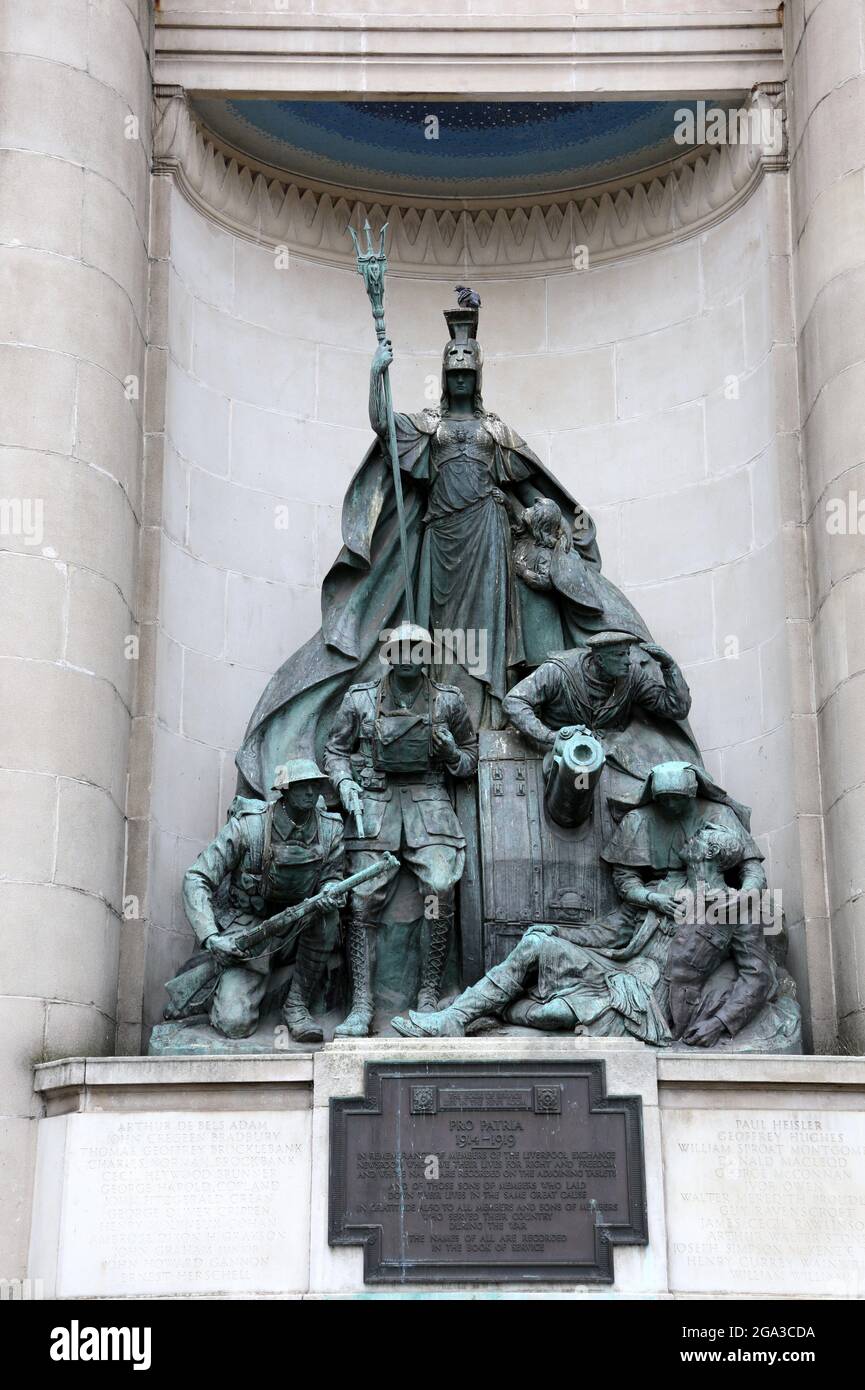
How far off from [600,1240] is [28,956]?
3.28 meters

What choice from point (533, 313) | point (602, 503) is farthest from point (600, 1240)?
point (533, 313)

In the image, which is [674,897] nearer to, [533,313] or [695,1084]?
[695,1084]

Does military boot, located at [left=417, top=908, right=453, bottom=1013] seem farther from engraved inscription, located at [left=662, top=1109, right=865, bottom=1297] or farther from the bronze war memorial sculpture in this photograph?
engraved inscription, located at [left=662, top=1109, right=865, bottom=1297]

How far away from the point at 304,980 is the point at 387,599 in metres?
2.55

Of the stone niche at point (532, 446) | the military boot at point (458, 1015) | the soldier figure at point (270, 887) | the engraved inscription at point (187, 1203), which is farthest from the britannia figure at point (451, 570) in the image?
the engraved inscription at point (187, 1203)

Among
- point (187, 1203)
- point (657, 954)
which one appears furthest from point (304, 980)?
point (657, 954)

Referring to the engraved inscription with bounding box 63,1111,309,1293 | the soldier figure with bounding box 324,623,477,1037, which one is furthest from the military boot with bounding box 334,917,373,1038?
the engraved inscription with bounding box 63,1111,309,1293

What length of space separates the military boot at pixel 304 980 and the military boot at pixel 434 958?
21.5 inches

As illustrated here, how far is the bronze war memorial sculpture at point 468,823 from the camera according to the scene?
11422 mm

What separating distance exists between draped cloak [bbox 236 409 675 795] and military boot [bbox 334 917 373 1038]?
3.67 feet

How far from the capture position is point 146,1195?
10602 mm

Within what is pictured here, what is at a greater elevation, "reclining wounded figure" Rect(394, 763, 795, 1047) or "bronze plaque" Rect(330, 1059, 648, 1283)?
"reclining wounded figure" Rect(394, 763, 795, 1047)

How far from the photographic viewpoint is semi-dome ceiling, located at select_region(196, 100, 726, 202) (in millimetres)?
14648

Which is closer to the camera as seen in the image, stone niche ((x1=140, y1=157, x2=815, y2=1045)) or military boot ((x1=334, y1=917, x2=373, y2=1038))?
military boot ((x1=334, y1=917, x2=373, y2=1038))
